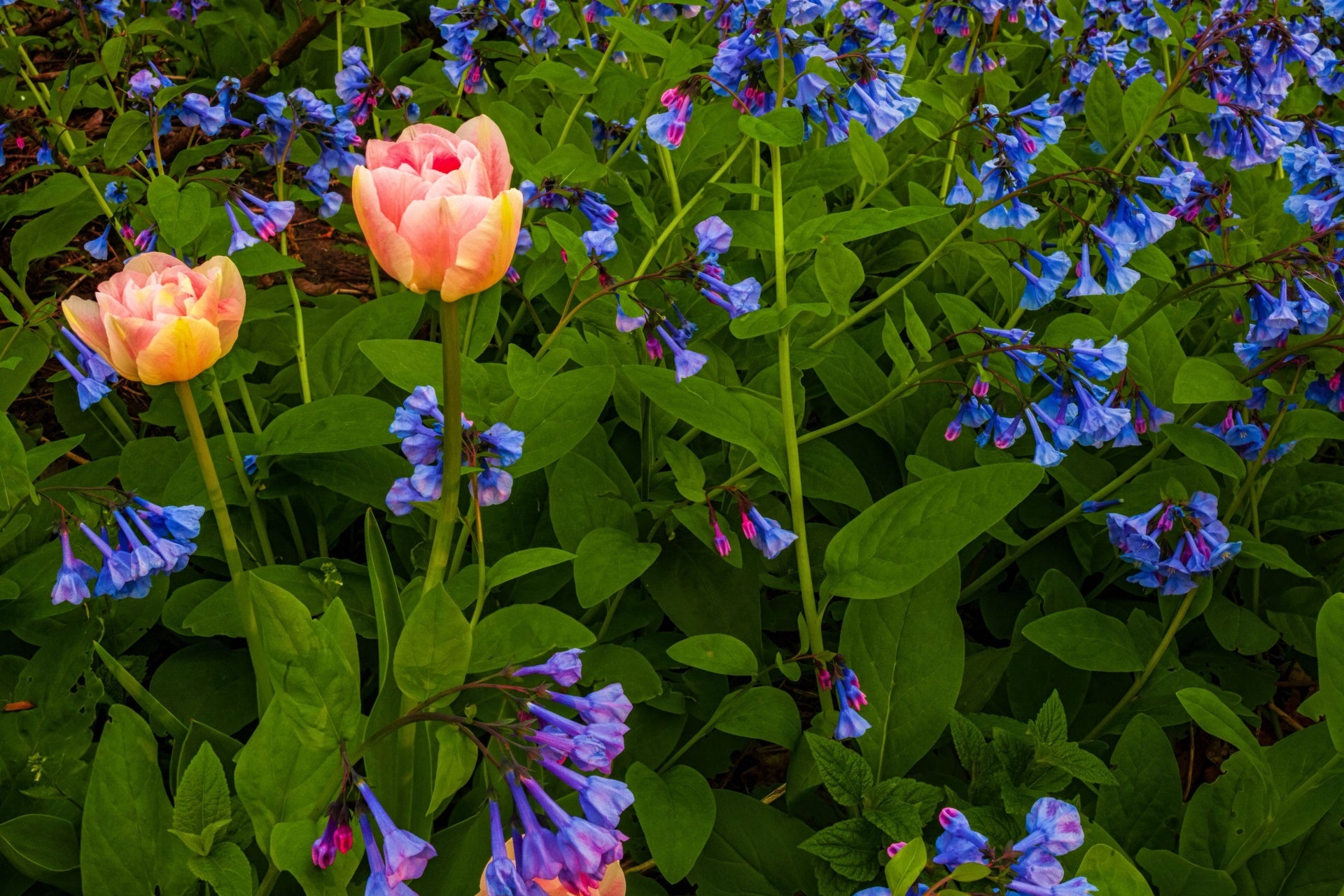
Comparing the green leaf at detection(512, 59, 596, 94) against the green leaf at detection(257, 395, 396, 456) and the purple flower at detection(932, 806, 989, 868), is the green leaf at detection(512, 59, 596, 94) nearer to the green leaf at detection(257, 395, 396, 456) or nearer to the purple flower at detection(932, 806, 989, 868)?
the green leaf at detection(257, 395, 396, 456)

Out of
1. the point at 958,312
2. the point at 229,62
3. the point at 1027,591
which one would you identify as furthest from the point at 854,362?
the point at 229,62

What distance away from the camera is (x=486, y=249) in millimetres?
871

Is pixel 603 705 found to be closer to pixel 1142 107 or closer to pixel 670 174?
pixel 670 174

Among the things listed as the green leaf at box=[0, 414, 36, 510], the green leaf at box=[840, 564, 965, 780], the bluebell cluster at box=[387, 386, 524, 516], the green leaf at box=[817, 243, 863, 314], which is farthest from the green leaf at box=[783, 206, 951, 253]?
the green leaf at box=[0, 414, 36, 510]

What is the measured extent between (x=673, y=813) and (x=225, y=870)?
60 centimetres

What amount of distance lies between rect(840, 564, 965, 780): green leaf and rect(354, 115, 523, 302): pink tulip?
Result: 0.93m

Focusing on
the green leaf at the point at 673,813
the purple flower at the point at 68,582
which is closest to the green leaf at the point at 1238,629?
the green leaf at the point at 673,813

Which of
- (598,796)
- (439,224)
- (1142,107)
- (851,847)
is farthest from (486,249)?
(1142,107)

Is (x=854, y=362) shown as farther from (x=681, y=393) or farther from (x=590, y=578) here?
(x=590, y=578)

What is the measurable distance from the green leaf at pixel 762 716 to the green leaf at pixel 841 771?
0.36 ft

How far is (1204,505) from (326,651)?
139cm

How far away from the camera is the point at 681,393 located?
1520 millimetres

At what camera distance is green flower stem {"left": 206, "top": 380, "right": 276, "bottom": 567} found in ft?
5.16

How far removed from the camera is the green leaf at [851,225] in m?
Answer: 1.62
